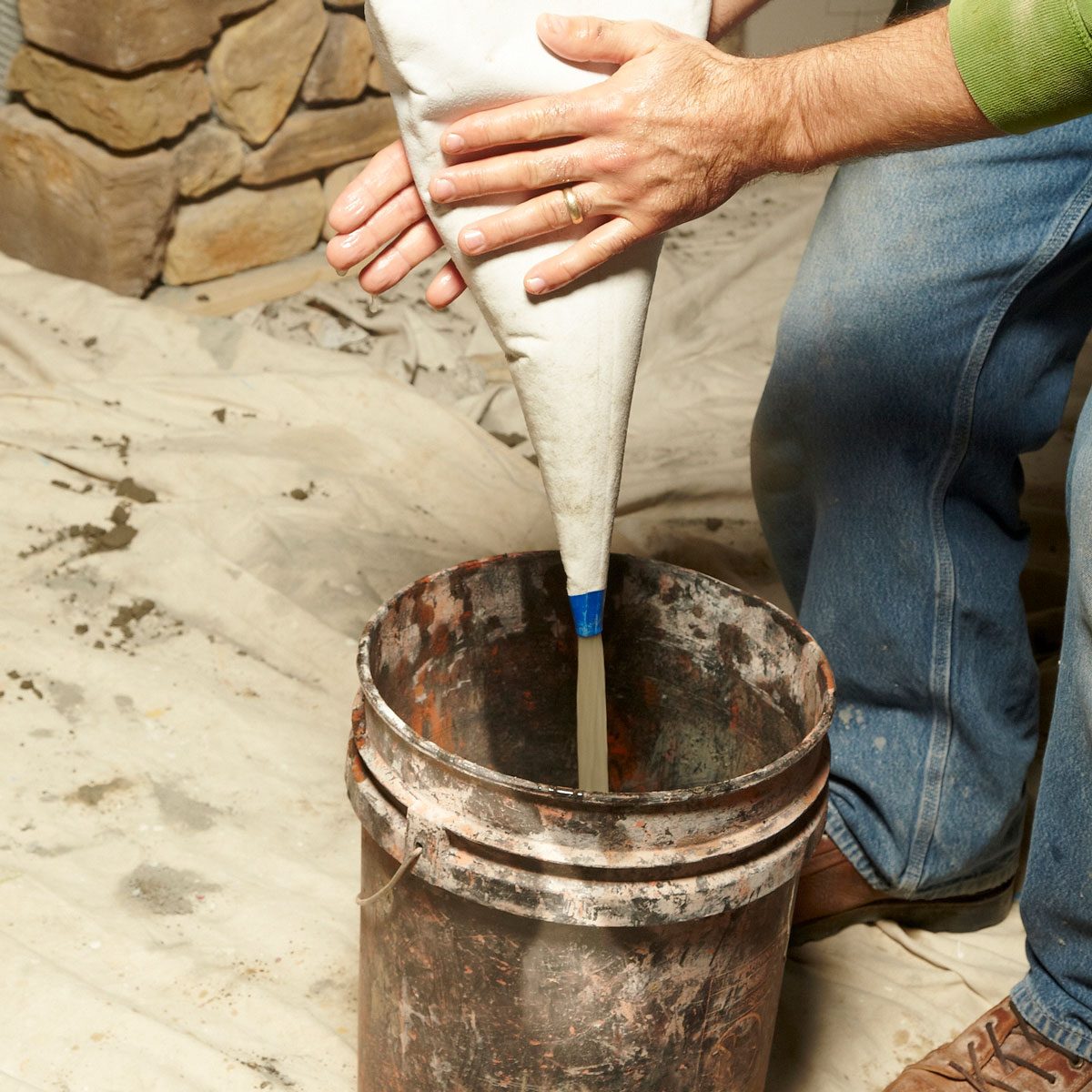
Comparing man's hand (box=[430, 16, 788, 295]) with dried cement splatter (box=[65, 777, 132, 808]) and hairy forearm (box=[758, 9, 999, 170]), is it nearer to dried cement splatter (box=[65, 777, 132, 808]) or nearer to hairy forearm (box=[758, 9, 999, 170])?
hairy forearm (box=[758, 9, 999, 170])

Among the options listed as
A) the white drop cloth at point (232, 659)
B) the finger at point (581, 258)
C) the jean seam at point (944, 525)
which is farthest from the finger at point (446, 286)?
the white drop cloth at point (232, 659)

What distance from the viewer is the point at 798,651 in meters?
1.32

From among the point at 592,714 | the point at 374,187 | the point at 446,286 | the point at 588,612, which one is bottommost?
the point at 592,714

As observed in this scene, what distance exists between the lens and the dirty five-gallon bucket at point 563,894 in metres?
1.05

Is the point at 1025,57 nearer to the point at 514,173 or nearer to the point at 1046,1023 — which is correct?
the point at 514,173

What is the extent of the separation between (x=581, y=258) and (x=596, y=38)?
0.18 metres

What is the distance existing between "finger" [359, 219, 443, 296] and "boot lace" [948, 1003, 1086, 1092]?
1073 mm

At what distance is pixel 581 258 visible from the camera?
1.13 meters

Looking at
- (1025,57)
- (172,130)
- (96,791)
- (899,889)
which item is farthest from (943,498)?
(172,130)

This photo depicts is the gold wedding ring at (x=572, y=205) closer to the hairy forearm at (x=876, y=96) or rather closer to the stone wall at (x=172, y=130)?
the hairy forearm at (x=876, y=96)

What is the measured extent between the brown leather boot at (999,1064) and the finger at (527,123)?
3.53 ft

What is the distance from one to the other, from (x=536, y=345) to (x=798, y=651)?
0.41 m

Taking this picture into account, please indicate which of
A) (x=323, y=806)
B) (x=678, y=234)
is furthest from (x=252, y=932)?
(x=678, y=234)

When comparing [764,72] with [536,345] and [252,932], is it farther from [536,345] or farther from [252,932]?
[252,932]
